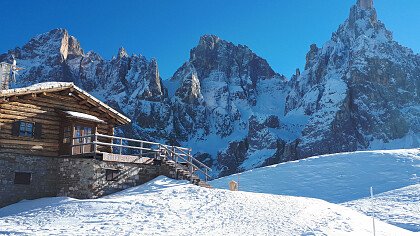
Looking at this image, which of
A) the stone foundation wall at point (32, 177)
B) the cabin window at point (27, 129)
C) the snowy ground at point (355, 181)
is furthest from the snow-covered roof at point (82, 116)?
the snowy ground at point (355, 181)

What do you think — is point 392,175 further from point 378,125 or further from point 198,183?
point 378,125

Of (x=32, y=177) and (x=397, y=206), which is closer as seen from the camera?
(x=32, y=177)

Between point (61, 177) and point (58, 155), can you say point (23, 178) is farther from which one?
point (58, 155)

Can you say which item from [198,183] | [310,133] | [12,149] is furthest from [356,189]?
[310,133]

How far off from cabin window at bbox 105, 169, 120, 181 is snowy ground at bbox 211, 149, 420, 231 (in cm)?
1551

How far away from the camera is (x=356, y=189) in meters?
36.0

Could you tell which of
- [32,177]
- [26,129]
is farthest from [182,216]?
[26,129]

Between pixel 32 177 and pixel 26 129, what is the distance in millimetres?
2641

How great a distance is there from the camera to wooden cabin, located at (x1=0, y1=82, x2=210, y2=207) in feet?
77.9

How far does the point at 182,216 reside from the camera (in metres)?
19.8

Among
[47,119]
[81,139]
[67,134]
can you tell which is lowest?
[81,139]

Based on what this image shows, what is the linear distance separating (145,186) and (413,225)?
48.8 feet

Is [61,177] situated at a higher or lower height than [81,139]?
lower

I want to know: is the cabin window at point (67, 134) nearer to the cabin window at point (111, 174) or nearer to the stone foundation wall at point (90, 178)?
the stone foundation wall at point (90, 178)
